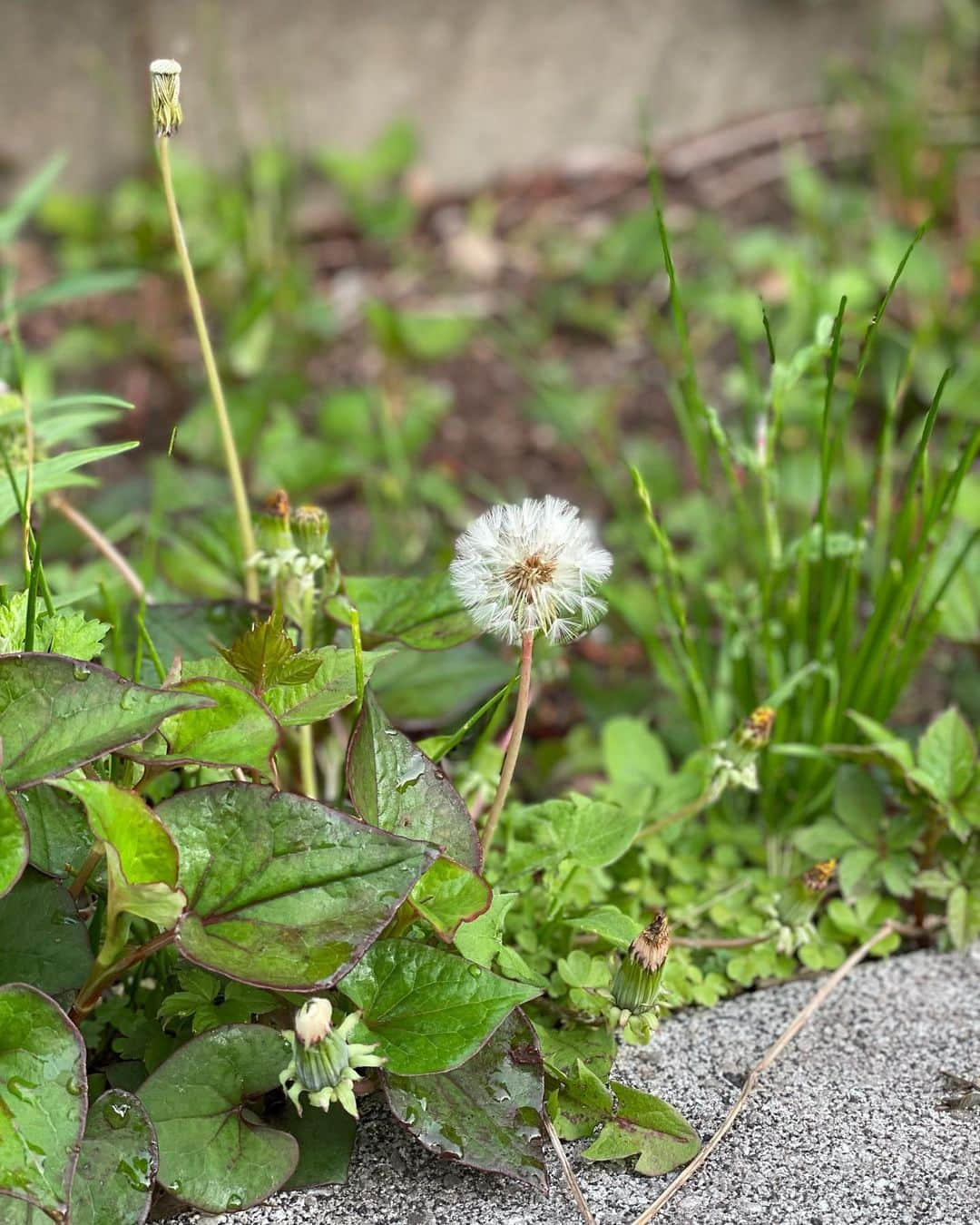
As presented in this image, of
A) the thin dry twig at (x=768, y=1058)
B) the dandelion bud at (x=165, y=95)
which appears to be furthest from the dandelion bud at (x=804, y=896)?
the dandelion bud at (x=165, y=95)

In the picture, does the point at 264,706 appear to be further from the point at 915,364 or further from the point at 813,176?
the point at 813,176

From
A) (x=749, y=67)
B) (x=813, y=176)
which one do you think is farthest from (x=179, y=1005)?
(x=749, y=67)

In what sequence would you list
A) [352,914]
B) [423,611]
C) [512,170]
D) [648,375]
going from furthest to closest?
[512,170] → [648,375] → [423,611] → [352,914]

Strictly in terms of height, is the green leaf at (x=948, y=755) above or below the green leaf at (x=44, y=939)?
below

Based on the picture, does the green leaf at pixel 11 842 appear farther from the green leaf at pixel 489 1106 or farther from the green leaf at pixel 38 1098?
the green leaf at pixel 489 1106

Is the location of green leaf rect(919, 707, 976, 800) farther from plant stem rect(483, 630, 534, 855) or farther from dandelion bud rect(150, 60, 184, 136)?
dandelion bud rect(150, 60, 184, 136)

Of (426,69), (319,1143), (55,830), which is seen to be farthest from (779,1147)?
(426,69)
